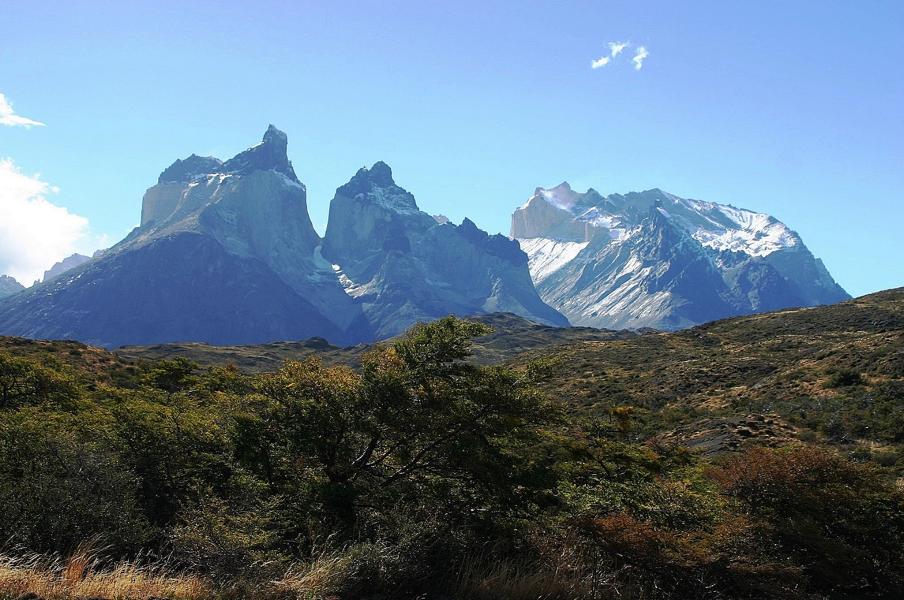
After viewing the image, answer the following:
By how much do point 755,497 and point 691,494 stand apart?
1.44 m

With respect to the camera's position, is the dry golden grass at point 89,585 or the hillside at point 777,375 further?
the hillside at point 777,375

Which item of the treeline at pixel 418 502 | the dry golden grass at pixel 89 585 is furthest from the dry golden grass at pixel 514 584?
the dry golden grass at pixel 89 585

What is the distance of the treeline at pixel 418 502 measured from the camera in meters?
9.48

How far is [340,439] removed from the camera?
13641mm

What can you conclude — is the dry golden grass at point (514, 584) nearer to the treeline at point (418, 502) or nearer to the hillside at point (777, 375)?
the treeline at point (418, 502)

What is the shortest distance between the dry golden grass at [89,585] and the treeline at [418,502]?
0.46m

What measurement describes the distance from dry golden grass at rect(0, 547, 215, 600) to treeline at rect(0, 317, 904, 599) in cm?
46

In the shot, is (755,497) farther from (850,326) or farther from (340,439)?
(850,326)

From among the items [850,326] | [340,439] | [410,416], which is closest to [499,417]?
[410,416]

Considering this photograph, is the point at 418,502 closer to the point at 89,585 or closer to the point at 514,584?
the point at 514,584

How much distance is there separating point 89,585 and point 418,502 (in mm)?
6469

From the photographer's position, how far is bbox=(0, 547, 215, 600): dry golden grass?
740cm

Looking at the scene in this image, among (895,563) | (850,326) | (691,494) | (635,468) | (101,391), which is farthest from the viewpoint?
(850,326)

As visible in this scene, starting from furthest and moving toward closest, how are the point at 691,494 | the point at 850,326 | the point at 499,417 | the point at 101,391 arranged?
the point at 850,326 < the point at 101,391 < the point at 499,417 < the point at 691,494
